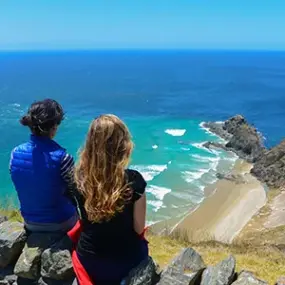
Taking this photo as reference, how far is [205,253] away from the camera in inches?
326

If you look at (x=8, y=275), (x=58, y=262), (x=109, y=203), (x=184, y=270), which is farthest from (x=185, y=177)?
(x=109, y=203)

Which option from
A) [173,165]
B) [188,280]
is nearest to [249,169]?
[173,165]

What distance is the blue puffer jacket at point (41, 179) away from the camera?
5340 mm

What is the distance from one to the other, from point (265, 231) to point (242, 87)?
12293cm

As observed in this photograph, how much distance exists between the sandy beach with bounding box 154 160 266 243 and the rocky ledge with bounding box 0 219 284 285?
22.9 m

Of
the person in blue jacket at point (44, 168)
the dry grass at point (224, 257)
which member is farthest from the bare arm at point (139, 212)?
the dry grass at point (224, 257)

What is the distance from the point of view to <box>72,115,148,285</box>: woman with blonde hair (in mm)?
4375

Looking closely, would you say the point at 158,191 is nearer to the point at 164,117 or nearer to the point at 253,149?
the point at 253,149

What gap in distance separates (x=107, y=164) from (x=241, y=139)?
6066 cm

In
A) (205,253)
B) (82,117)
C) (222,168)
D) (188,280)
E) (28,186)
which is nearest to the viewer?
(188,280)

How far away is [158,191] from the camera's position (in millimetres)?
43125

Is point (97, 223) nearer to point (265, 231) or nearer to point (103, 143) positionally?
point (103, 143)

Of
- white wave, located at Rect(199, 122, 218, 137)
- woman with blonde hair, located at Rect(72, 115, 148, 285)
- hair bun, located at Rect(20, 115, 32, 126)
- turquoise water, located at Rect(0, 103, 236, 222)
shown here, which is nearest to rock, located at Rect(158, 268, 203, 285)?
woman with blonde hair, located at Rect(72, 115, 148, 285)

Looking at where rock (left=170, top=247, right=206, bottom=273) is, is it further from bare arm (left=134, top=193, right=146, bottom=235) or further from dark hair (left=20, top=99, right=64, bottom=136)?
dark hair (left=20, top=99, right=64, bottom=136)
